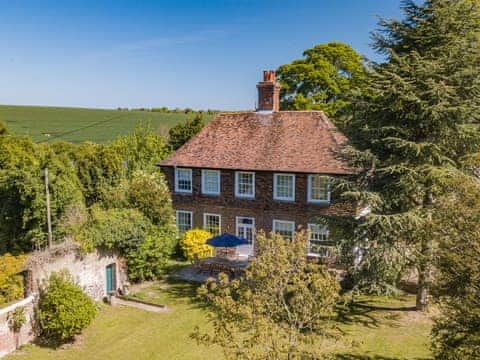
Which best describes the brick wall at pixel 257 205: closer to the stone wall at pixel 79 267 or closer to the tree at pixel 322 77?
the stone wall at pixel 79 267

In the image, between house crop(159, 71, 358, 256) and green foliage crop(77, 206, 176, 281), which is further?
house crop(159, 71, 358, 256)

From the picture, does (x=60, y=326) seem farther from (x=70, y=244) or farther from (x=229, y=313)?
(x=229, y=313)

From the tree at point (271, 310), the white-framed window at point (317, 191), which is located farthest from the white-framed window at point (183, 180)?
the tree at point (271, 310)

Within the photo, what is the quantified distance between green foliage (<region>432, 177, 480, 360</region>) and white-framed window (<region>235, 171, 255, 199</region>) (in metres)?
15.3

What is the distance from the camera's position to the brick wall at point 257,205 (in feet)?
76.2

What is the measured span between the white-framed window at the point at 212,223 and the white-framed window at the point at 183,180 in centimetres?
206

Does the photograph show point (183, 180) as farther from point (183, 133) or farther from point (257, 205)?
point (183, 133)

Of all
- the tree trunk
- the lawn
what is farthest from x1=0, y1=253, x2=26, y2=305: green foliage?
the tree trunk

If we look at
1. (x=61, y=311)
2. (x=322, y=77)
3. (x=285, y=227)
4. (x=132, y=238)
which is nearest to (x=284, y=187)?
A: (x=285, y=227)

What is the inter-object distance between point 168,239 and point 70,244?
5793 mm

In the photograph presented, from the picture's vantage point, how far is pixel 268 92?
26.8 metres

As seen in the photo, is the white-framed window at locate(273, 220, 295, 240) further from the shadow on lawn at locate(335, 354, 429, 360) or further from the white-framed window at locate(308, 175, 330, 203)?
the shadow on lawn at locate(335, 354, 429, 360)

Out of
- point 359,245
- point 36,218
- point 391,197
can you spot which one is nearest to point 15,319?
point 36,218

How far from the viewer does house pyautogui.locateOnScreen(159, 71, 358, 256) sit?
23188mm
